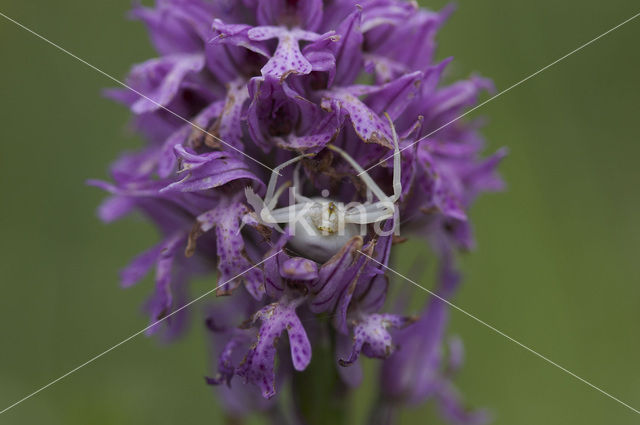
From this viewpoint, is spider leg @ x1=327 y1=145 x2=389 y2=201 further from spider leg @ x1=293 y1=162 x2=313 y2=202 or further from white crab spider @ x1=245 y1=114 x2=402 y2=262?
spider leg @ x1=293 y1=162 x2=313 y2=202

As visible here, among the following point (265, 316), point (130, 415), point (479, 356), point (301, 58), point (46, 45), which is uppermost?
point (46, 45)

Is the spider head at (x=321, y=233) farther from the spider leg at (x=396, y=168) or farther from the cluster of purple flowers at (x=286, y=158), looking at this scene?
the spider leg at (x=396, y=168)

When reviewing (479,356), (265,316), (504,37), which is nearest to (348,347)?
(265,316)

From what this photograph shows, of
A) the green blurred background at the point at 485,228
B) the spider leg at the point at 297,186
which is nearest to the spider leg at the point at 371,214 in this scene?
the spider leg at the point at 297,186

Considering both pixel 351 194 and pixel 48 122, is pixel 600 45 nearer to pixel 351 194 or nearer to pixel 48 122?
pixel 351 194

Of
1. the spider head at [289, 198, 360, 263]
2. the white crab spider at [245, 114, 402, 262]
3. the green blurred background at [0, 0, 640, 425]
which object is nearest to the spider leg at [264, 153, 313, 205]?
the white crab spider at [245, 114, 402, 262]

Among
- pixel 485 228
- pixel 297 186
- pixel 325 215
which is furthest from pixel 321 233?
pixel 485 228
